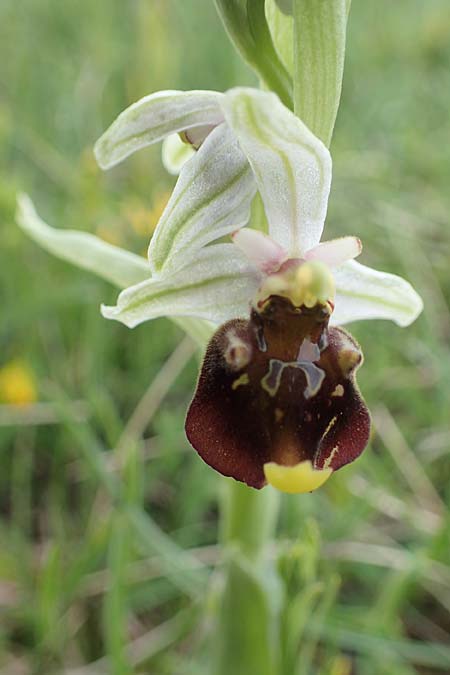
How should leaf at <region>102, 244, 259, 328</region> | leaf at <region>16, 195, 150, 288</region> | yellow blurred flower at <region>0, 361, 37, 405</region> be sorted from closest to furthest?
leaf at <region>102, 244, 259, 328</region> < leaf at <region>16, 195, 150, 288</region> < yellow blurred flower at <region>0, 361, 37, 405</region>

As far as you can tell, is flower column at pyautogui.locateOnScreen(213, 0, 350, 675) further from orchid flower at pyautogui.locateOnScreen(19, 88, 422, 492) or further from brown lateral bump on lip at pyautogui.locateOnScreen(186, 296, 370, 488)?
brown lateral bump on lip at pyautogui.locateOnScreen(186, 296, 370, 488)

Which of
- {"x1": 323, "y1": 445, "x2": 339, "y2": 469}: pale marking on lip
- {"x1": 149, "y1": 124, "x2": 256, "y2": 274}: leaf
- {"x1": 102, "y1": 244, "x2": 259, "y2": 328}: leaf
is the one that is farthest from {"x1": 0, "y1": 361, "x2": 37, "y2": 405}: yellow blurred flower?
{"x1": 323, "y1": 445, "x2": 339, "y2": 469}: pale marking on lip

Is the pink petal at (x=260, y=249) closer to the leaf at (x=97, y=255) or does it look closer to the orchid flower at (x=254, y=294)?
the orchid flower at (x=254, y=294)

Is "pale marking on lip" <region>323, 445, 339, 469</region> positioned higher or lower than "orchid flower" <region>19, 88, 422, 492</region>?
lower

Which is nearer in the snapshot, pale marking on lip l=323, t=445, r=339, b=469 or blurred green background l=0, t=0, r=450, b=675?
pale marking on lip l=323, t=445, r=339, b=469

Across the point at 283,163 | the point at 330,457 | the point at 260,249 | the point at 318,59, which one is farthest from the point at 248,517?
the point at 318,59

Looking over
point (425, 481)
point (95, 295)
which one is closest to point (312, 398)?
point (425, 481)

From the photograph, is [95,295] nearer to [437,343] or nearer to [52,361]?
[52,361]

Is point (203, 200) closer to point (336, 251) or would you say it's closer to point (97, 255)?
point (336, 251)

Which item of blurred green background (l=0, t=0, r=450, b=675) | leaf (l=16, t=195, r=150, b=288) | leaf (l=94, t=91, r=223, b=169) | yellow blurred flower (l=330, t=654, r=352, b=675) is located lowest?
yellow blurred flower (l=330, t=654, r=352, b=675)
